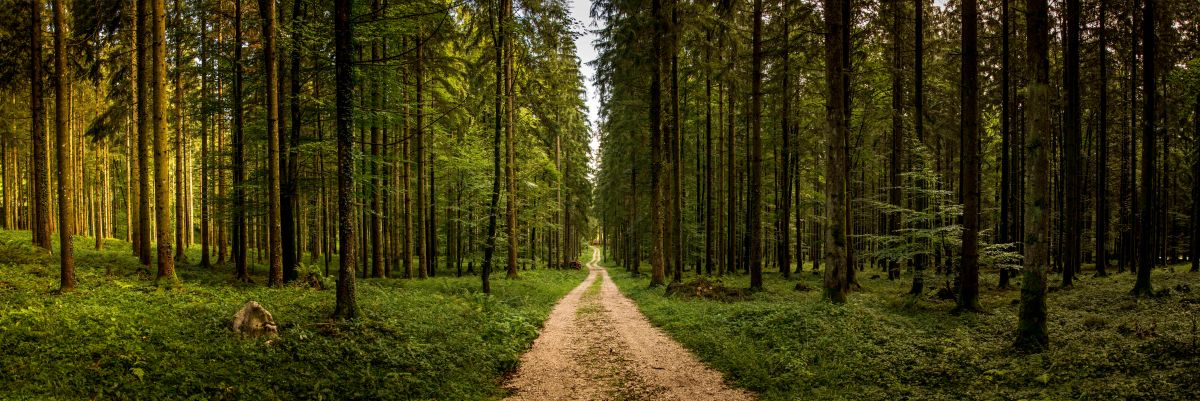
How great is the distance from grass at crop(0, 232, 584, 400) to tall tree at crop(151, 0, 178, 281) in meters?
0.62

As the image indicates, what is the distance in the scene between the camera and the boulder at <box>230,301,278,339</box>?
7543mm

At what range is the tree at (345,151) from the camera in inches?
361

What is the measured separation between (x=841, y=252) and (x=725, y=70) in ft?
23.8

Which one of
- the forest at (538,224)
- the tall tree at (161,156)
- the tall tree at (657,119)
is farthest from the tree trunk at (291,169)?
the tall tree at (657,119)

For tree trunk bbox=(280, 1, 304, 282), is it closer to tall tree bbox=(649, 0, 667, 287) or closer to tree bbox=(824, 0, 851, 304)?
tall tree bbox=(649, 0, 667, 287)

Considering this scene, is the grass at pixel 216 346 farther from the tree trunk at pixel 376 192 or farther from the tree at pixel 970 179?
the tree at pixel 970 179

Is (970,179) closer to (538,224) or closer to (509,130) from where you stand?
(509,130)

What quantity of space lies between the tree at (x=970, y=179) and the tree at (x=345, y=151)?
1396 centimetres

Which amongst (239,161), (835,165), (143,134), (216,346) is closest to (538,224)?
(239,161)

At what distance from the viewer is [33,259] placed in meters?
12.1

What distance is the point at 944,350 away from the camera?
7.97 metres

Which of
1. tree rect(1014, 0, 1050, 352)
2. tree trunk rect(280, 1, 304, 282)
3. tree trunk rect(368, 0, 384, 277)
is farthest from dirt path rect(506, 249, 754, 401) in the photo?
tree trunk rect(368, 0, 384, 277)

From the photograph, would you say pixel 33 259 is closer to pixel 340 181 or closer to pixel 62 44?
pixel 62 44

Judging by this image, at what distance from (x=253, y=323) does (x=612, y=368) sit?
5.94m
